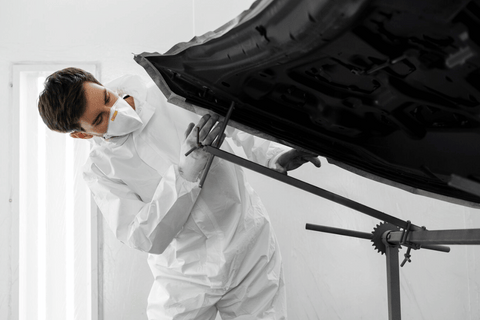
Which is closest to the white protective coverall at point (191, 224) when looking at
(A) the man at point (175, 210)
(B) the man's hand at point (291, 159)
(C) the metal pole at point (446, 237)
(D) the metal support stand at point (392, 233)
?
(A) the man at point (175, 210)

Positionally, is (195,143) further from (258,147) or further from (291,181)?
(258,147)

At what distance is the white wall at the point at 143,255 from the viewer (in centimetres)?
179

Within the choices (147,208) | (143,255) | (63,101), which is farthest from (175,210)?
(143,255)

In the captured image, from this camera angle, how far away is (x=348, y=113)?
0.71 meters

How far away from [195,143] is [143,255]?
1.07 meters

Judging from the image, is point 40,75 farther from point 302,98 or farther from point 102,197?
point 302,98

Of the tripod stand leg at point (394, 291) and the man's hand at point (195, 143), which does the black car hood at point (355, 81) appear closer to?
the man's hand at point (195, 143)

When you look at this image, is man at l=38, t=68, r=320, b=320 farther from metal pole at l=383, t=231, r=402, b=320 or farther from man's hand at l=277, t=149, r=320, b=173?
metal pole at l=383, t=231, r=402, b=320

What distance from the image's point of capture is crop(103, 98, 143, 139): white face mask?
112 cm

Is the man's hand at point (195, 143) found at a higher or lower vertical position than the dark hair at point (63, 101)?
lower

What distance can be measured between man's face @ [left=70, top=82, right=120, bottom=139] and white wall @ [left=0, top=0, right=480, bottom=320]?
0.74 metres

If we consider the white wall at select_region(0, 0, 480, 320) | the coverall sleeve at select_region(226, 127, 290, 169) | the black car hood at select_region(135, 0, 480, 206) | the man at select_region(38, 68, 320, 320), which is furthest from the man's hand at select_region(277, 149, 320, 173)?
the white wall at select_region(0, 0, 480, 320)

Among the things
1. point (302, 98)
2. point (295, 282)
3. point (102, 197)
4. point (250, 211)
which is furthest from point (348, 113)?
point (295, 282)

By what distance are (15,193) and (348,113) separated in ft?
5.45
